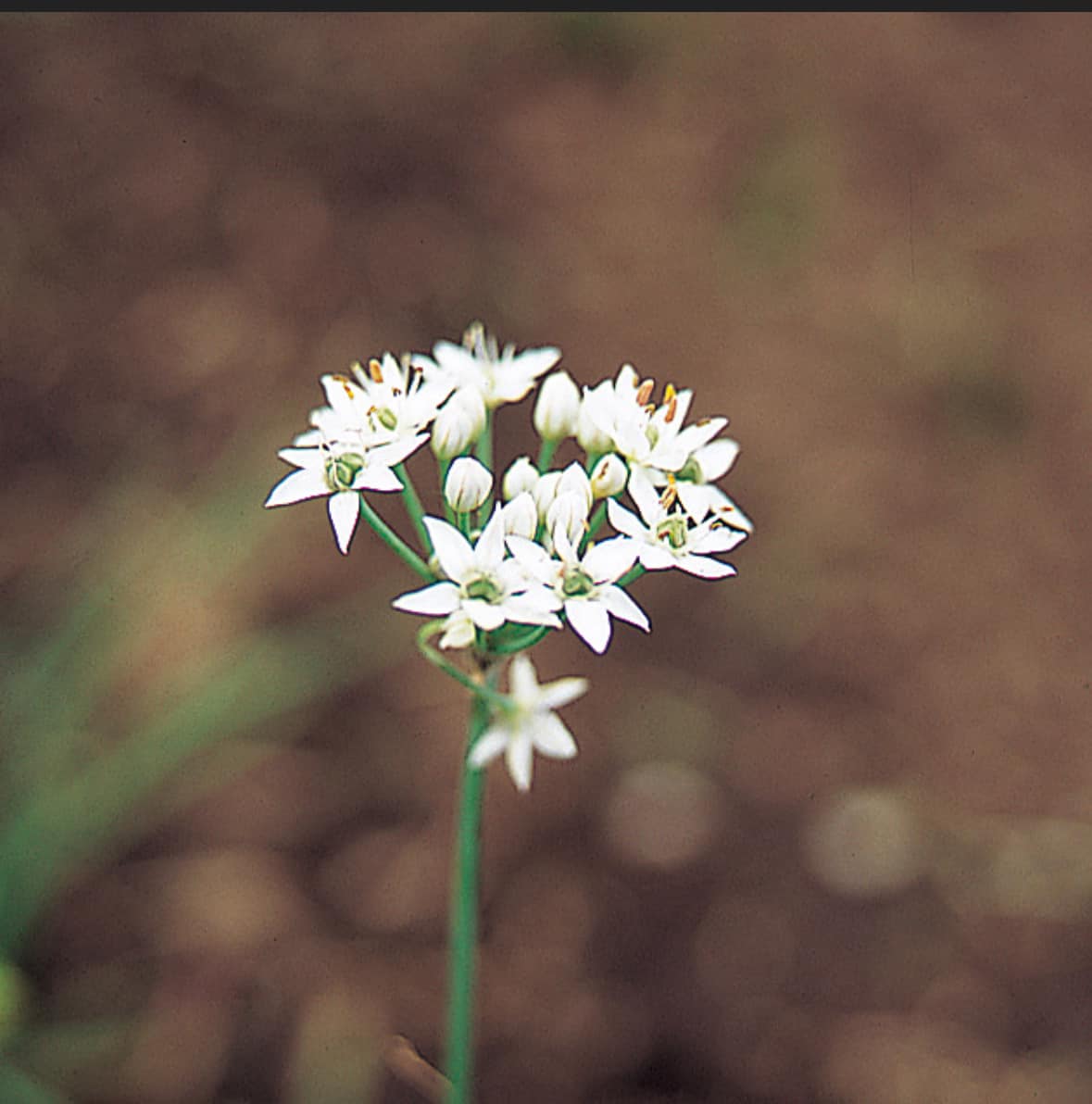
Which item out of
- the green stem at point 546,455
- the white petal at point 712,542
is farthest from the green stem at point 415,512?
the white petal at point 712,542

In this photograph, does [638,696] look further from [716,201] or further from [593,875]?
[716,201]

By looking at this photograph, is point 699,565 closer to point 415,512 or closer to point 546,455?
point 546,455

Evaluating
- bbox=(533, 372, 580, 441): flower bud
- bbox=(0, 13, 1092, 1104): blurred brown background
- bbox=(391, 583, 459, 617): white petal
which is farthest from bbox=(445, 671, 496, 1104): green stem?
bbox=(0, 13, 1092, 1104): blurred brown background

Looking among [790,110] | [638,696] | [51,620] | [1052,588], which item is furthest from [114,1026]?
[790,110]

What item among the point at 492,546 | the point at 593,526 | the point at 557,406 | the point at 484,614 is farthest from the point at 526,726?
the point at 557,406

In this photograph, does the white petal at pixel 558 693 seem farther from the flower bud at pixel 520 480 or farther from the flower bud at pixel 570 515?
the flower bud at pixel 520 480

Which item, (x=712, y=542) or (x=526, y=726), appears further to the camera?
(x=712, y=542)
